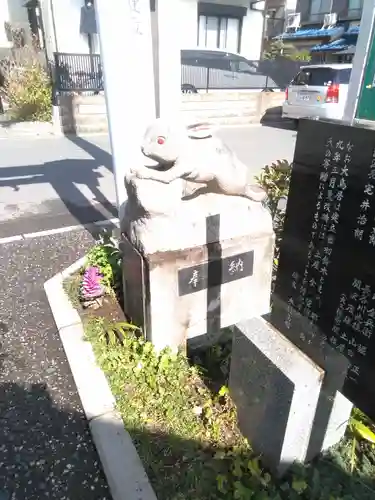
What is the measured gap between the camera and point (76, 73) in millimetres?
11828

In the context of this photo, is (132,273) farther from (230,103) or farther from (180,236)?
(230,103)

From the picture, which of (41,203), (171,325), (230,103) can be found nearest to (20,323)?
(171,325)

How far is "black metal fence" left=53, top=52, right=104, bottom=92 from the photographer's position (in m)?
11.5

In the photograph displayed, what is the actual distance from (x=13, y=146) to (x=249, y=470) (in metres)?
10.1

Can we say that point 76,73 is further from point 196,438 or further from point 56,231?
point 196,438

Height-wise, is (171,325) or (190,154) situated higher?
(190,154)

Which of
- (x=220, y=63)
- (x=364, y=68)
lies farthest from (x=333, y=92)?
(x=364, y=68)

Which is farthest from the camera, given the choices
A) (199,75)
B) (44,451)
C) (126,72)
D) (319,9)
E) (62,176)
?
(319,9)

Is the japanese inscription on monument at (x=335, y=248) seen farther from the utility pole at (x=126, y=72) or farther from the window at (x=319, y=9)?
the window at (x=319, y=9)

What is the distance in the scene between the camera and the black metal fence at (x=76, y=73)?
37.8 feet

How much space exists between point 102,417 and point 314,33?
25767 millimetres

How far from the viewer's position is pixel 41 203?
6391 mm

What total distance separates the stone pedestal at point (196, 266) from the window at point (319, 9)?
2734 cm

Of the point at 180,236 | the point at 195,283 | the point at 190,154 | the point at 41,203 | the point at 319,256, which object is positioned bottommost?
the point at 41,203
